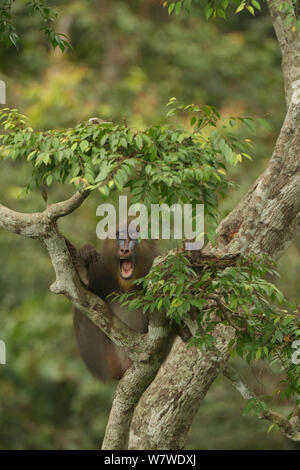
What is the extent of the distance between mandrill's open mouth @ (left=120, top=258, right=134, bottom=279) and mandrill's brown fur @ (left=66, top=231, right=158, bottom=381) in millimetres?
32

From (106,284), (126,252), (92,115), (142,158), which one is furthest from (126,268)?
(92,115)

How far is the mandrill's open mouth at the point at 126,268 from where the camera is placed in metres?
3.87

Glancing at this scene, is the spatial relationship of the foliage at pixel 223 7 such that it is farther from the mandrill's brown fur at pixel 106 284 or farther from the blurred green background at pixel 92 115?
the blurred green background at pixel 92 115

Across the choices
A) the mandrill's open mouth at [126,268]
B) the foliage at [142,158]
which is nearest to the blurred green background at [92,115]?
the mandrill's open mouth at [126,268]

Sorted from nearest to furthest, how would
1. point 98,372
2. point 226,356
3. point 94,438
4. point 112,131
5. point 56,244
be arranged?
1. point 112,131
2. point 56,244
3. point 226,356
4. point 98,372
5. point 94,438

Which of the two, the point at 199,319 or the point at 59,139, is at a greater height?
the point at 59,139

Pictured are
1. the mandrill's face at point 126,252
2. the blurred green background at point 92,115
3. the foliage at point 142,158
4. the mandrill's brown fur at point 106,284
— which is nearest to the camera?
the foliage at point 142,158

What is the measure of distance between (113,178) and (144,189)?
17cm

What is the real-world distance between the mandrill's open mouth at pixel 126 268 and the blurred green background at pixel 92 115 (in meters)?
2.28

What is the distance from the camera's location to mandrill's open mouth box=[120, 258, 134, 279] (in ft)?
12.7

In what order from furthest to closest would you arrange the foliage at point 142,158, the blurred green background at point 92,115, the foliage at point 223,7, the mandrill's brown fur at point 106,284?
the blurred green background at point 92,115, the mandrill's brown fur at point 106,284, the foliage at point 223,7, the foliage at point 142,158

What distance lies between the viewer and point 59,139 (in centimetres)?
298

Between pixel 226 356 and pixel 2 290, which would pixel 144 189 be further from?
pixel 2 290
